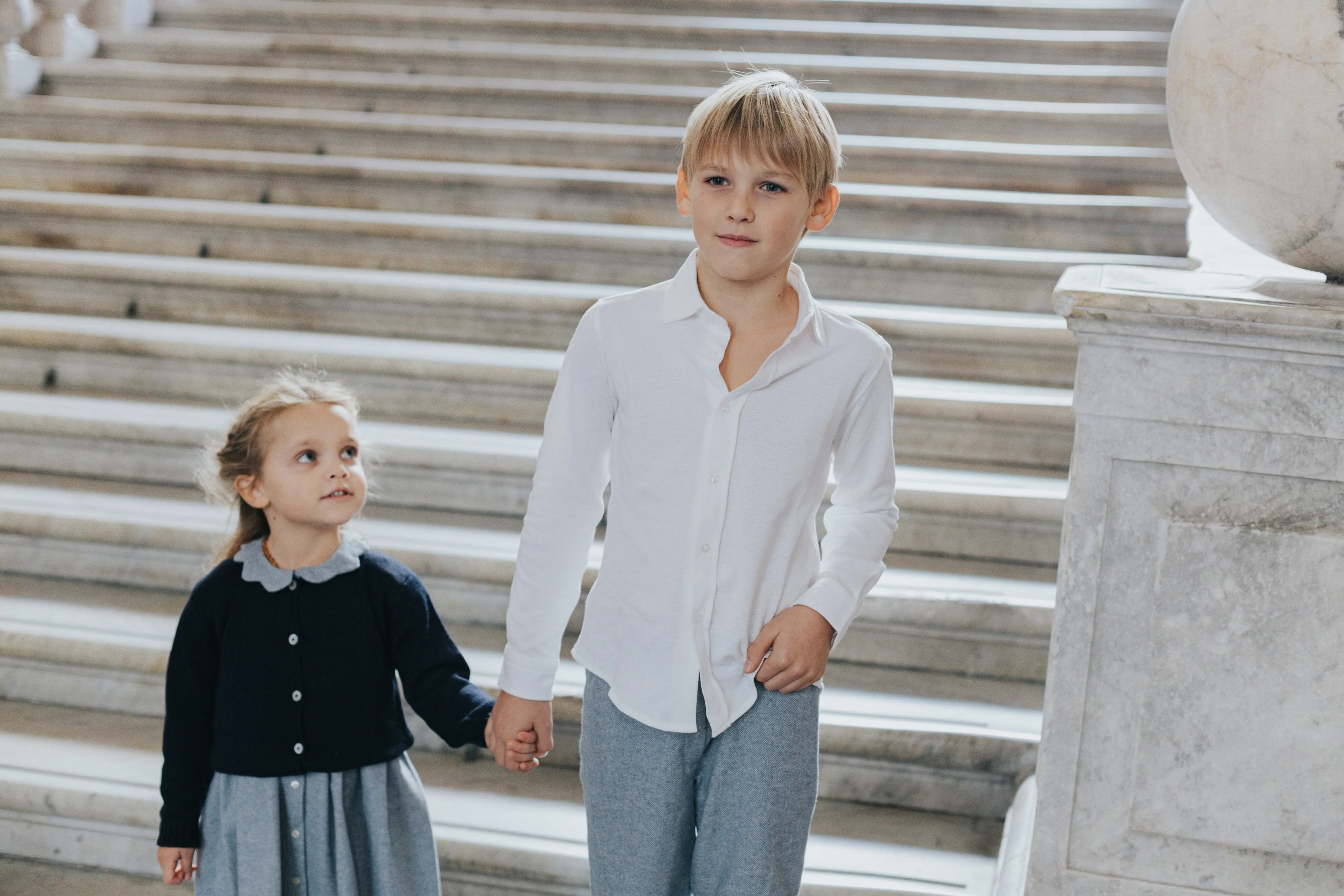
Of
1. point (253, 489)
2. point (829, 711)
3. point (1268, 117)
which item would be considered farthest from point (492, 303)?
point (1268, 117)

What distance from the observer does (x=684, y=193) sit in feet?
5.07

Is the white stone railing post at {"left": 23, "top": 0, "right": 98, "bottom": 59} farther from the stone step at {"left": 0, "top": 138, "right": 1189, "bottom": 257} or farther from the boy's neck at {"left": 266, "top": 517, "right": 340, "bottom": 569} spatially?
the boy's neck at {"left": 266, "top": 517, "right": 340, "bottom": 569}

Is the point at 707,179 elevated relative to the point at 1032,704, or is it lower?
elevated

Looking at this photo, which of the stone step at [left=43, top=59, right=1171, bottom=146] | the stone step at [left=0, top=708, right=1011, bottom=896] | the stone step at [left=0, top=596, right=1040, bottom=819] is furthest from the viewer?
the stone step at [left=43, top=59, right=1171, bottom=146]

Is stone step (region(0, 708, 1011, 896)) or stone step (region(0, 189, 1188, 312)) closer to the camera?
stone step (region(0, 708, 1011, 896))

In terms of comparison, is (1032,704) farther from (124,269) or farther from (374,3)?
(374,3)

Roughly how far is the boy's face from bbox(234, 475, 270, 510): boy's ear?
0.80m

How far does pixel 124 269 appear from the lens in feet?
13.2

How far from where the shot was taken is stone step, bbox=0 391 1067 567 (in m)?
2.98

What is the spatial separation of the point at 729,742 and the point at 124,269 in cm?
324

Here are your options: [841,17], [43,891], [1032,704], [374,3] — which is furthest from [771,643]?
[374,3]

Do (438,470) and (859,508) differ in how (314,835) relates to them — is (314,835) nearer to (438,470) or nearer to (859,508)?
(859,508)

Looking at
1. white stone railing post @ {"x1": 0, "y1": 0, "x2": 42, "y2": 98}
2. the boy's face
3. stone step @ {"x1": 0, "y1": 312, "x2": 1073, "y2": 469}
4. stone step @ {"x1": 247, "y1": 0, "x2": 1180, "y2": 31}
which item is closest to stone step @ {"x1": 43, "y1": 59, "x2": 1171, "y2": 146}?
white stone railing post @ {"x1": 0, "y1": 0, "x2": 42, "y2": 98}

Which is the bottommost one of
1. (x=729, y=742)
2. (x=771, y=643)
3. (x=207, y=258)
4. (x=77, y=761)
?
(x=77, y=761)
